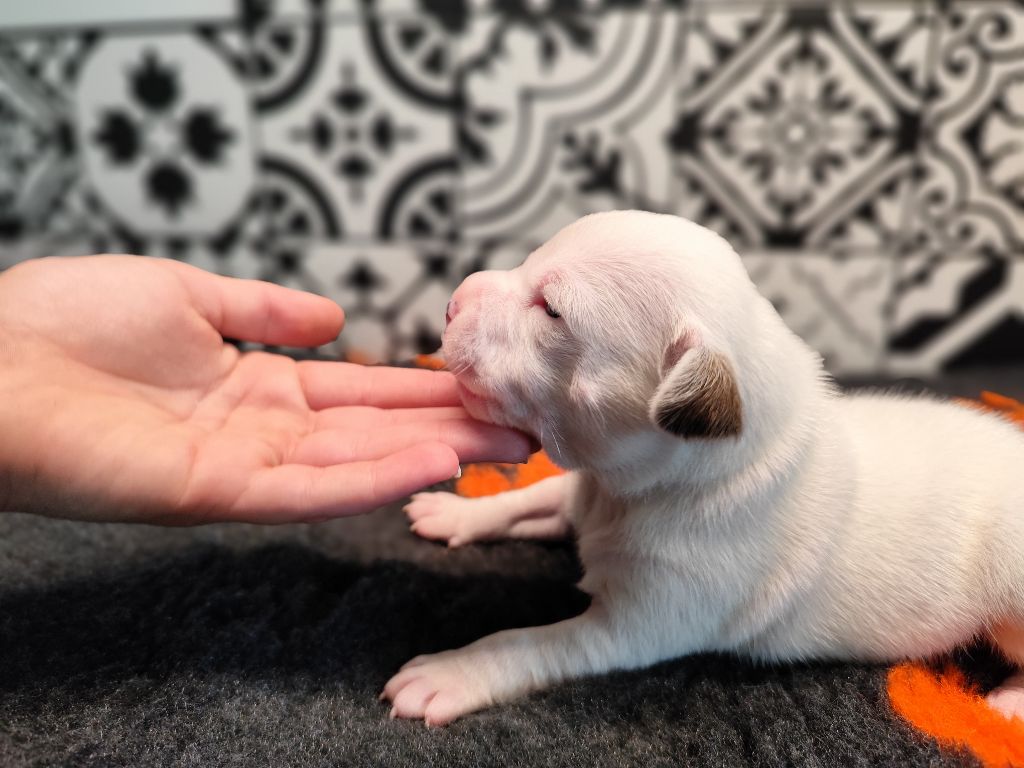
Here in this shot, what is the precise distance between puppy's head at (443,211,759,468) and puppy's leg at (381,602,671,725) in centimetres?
25

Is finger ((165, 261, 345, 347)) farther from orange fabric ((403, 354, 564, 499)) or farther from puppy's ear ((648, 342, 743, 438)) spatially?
puppy's ear ((648, 342, 743, 438))

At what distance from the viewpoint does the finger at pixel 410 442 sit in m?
1.07

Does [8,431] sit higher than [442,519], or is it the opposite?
[8,431]

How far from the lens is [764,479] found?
1.03m

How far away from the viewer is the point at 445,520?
4.67ft

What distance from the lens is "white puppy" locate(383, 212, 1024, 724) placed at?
0.97m

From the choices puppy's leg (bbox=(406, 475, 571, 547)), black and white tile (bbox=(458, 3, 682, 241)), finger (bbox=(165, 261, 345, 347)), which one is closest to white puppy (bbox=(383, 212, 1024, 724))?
puppy's leg (bbox=(406, 475, 571, 547))

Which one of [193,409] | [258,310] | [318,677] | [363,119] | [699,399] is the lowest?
[318,677]

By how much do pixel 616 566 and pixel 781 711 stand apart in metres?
0.29

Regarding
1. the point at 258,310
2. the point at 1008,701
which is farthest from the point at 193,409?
the point at 1008,701

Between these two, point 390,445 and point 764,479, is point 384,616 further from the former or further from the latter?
point 764,479

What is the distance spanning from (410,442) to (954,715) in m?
0.84

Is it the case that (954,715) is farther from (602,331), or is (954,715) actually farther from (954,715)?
(602,331)

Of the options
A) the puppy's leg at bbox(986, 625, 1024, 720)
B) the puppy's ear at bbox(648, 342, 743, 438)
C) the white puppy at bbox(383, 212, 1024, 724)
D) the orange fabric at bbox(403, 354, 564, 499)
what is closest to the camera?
the puppy's ear at bbox(648, 342, 743, 438)
